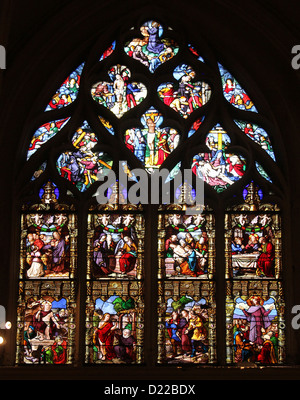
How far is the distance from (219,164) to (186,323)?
180cm

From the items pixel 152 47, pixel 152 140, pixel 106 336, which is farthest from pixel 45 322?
pixel 152 47

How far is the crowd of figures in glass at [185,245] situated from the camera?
1060 cm

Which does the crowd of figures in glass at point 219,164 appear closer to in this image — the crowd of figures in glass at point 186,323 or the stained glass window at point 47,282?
the crowd of figures in glass at point 186,323

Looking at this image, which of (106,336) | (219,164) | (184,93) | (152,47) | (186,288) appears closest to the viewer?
(106,336)

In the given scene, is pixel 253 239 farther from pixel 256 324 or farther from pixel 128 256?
pixel 128 256

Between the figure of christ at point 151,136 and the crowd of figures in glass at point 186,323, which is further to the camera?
the figure of christ at point 151,136

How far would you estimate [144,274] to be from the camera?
1058cm

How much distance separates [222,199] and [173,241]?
70 cm

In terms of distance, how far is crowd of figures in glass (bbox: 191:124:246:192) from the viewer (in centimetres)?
1091

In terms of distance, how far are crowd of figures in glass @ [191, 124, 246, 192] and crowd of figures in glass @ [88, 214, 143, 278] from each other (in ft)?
2.85

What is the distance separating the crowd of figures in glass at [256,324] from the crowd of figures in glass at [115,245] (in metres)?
1.11

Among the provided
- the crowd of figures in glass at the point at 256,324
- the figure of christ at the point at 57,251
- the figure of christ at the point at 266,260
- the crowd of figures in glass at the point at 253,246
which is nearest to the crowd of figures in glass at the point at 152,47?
the crowd of figures in glass at the point at 253,246

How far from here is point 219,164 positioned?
433 inches
